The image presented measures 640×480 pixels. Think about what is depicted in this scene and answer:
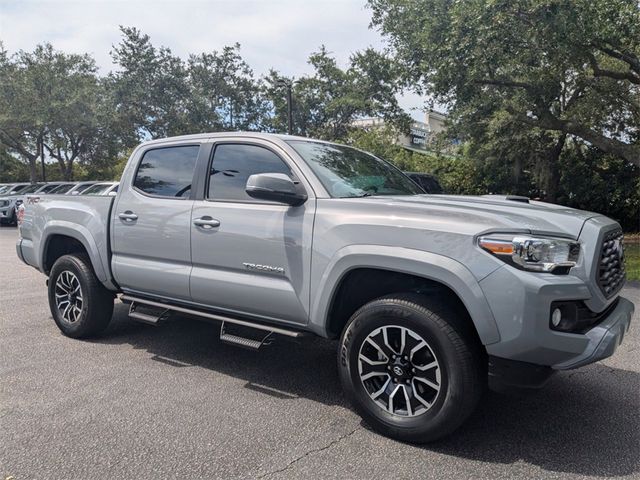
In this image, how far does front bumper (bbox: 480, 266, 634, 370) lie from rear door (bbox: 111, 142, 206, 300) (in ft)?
8.15

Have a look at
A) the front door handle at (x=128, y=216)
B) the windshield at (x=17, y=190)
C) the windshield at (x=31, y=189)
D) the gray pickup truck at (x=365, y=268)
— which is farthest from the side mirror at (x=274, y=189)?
the windshield at (x=17, y=190)

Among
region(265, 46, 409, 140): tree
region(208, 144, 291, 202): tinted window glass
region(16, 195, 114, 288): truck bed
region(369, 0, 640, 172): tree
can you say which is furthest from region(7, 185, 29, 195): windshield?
region(208, 144, 291, 202): tinted window glass

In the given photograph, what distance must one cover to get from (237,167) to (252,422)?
197 centimetres

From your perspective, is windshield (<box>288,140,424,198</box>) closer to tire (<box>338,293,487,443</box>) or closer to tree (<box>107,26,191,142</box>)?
tire (<box>338,293,487,443</box>)

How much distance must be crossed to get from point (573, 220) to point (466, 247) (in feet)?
2.40

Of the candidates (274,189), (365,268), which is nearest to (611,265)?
(365,268)

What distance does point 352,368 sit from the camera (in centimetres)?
342

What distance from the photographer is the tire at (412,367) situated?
305 cm

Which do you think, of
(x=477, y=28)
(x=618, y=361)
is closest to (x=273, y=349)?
(x=618, y=361)

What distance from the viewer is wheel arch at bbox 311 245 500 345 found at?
298 cm

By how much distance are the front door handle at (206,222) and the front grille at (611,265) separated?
8.64 ft

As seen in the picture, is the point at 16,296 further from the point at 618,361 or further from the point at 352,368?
the point at 618,361

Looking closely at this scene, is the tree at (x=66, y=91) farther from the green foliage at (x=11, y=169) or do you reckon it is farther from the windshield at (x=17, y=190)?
the green foliage at (x=11, y=169)

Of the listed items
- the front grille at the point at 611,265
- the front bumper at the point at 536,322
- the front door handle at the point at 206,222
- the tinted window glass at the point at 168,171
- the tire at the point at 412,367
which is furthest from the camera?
the tinted window glass at the point at 168,171
